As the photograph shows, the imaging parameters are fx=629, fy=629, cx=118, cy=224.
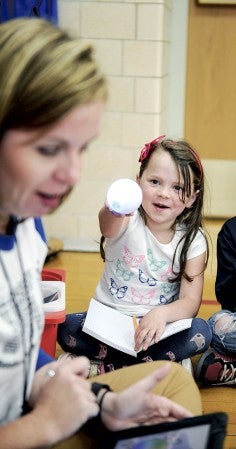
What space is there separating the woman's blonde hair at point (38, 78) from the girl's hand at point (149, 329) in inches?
36.1

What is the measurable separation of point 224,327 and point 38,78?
118 cm

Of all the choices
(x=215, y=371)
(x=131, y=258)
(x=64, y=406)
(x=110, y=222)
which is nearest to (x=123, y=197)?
(x=110, y=222)

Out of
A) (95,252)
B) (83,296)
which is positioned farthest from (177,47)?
(83,296)

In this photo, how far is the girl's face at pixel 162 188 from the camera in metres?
1.58

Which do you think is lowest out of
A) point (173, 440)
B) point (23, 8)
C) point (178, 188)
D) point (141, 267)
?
point (141, 267)

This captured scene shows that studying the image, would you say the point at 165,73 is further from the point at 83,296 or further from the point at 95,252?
the point at 83,296

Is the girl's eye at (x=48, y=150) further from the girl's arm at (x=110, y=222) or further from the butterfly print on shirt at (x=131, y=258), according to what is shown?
the butterfly print on shirt at (x=131, y=258)

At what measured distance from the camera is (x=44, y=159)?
691 millimetres

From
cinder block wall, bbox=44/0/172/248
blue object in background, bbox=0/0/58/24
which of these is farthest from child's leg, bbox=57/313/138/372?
blue object in background, bbox=0/0/58/24

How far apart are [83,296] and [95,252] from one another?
22.1 inches

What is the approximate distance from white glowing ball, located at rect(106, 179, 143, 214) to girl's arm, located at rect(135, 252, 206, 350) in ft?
1.03

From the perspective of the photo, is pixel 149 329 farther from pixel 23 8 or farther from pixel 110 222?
pixel 23 8

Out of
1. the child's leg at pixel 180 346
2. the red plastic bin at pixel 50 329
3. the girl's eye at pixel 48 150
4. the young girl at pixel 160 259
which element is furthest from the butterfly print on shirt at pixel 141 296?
the girl's eye at pixel 48 150

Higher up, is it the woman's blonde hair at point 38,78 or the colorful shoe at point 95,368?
the woman's blonde hair at point 38,78
